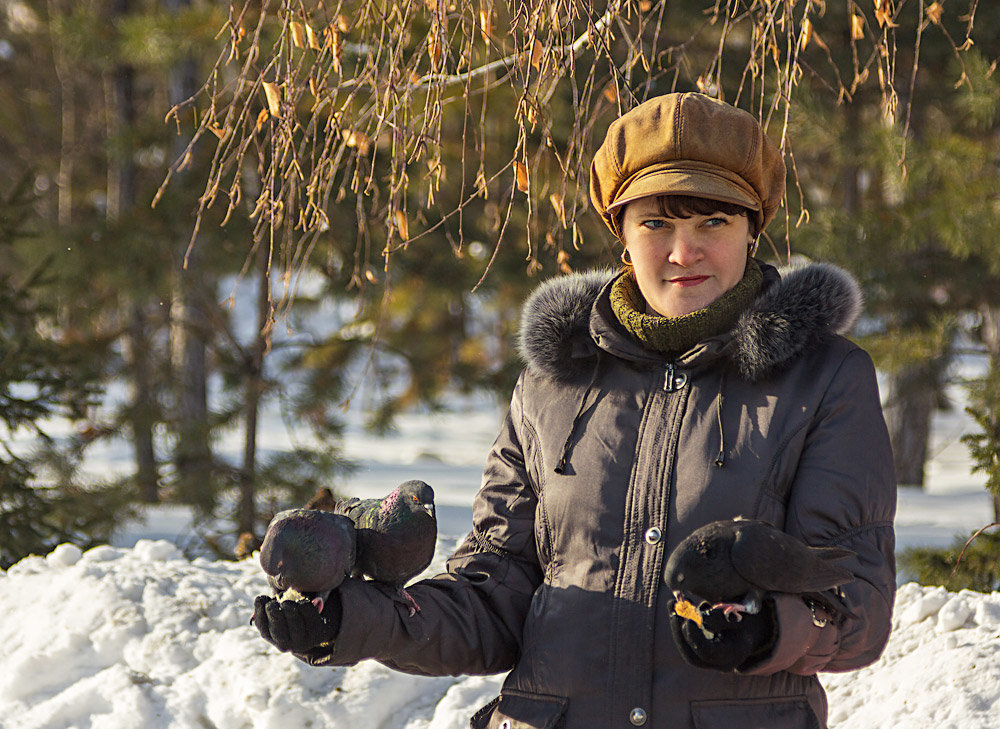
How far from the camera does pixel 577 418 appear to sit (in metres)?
1.82

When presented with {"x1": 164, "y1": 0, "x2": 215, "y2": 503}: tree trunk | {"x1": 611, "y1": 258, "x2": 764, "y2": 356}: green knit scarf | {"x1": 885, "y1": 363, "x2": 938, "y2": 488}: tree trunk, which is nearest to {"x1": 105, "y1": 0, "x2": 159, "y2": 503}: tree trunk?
{"x1": 164, "y1": 0, "x2": 215, "y2": 503}: tree trunk

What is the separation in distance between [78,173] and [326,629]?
425 inches

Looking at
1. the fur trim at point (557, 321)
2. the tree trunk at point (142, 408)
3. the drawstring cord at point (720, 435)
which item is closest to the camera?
the drawstring cord at point (720, 435)

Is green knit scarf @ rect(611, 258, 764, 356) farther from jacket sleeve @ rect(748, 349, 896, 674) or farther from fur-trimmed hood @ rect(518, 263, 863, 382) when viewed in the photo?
jacket sleeve @ rect(748, 349, 896, 674)

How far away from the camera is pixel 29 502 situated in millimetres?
4871

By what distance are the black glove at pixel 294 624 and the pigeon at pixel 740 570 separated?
539 millimetres

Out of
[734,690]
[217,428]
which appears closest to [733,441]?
[734,690]

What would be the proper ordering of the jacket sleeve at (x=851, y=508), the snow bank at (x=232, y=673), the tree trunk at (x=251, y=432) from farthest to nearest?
the tree trunk at (x=251, y=432)
the snow bank at (x=232, y=673)
the jacket sleeve at (x=851, y=508)

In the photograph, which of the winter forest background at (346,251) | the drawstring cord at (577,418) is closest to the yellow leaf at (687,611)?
the drawstring cord at (577,418)

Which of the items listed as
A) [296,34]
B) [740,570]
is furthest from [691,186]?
[296,34]

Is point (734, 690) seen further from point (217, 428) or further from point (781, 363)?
point (217, 428)

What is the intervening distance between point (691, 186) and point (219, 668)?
222 cm

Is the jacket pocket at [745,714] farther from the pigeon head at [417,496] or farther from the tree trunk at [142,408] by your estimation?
the tree trunk at [142,408]

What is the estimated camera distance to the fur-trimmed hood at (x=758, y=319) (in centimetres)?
169
